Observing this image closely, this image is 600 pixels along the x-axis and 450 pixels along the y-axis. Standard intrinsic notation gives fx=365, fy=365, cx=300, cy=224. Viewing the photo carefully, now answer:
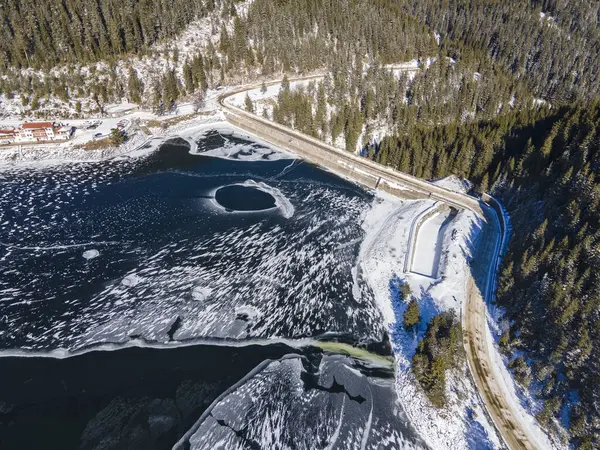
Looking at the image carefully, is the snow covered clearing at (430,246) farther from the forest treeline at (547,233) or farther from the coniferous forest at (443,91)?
the coniferous forest at (443,91)

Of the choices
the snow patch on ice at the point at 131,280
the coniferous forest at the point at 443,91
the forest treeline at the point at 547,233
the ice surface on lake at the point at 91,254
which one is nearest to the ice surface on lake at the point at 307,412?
the coniferous forest at the point at 443,91

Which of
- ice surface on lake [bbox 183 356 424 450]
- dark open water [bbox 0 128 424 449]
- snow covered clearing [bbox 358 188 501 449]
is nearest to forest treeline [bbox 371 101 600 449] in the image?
snow covered clearing [bbox 358 188 501 449]

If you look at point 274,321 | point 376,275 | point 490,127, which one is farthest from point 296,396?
point 490,127

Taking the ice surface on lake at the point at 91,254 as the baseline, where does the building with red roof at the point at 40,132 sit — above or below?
above

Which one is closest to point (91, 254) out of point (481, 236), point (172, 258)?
point (172, 258)

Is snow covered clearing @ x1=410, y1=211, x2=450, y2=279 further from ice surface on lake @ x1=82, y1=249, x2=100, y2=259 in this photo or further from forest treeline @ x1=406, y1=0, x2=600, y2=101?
forest treeline @ x1=406, y1=0, x2=600, y2=101

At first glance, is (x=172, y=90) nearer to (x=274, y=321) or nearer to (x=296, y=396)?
(x=274, y=321)

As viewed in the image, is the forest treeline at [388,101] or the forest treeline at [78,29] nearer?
the forest treeline at [388,101]
